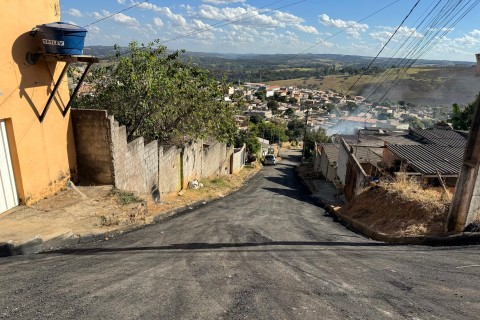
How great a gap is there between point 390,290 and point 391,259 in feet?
5.55

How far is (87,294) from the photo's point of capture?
4.07 m

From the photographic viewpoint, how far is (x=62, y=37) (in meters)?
7.11

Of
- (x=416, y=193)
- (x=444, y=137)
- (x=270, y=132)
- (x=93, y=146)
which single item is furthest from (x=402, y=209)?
(x=270, y=132)

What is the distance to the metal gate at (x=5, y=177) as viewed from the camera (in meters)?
6.89

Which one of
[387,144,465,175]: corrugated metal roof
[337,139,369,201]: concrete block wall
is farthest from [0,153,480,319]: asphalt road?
[337,139,369,201]: concrete block wall

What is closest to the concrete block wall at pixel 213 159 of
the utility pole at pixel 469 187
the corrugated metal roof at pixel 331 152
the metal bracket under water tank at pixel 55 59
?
the corrugated metal roof at pixel 331 152

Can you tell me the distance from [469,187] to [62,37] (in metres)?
9.38

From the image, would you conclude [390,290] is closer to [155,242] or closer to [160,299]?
[160,299]

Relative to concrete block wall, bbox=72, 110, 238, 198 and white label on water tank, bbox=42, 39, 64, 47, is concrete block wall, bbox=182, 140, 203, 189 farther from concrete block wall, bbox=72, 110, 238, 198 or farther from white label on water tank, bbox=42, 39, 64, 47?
white label on water tank, bbox=42, 39, 64, 47

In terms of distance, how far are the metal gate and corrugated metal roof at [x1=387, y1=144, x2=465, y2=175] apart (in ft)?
42.0

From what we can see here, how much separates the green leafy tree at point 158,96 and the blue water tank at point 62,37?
393cm

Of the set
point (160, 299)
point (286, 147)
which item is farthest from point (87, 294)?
point (286, 147)

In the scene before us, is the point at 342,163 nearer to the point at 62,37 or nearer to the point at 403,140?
the point at 403,140

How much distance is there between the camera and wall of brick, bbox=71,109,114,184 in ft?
29.1
